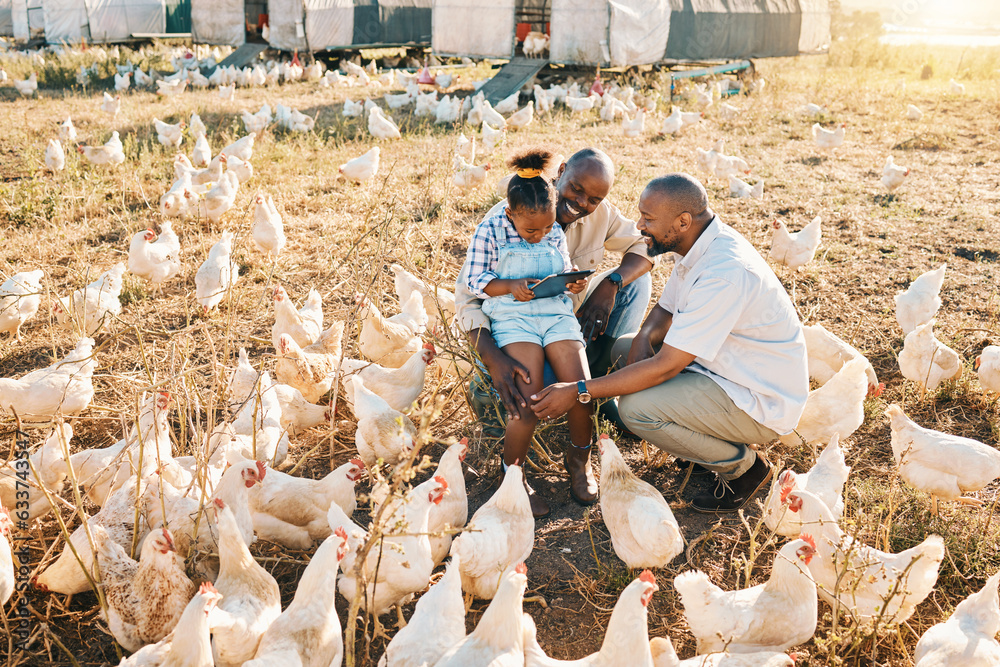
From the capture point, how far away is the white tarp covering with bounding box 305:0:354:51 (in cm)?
1667

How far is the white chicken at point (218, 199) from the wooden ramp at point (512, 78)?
7.76 metres

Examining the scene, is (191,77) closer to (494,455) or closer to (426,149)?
(426,149)

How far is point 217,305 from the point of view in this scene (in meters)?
4.58

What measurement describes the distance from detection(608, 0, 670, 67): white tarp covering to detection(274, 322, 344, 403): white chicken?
11459mm

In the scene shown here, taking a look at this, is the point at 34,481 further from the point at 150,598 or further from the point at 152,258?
the point at 152,258

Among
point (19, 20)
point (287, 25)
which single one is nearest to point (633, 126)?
point (287, 25)

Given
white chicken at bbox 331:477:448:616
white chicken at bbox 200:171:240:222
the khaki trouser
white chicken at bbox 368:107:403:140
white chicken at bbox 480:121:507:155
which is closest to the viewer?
white chicken at bbox 331:477:448:616

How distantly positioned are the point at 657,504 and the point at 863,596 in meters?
0.74

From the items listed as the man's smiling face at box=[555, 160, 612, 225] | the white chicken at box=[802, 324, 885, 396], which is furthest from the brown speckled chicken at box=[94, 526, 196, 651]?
the white chicken at box=[802, 324, 885, 396]

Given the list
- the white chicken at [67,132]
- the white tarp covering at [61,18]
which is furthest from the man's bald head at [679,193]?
the white tarp covering at [61,18]

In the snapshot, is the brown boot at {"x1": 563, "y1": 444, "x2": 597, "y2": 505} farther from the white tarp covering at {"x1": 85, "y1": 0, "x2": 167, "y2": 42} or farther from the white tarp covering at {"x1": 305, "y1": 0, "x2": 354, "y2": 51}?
the white tarp covering at {"x1": 85, "y1": 0, "x2": 167, "y2": 42}

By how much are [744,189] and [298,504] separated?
6.10 meters

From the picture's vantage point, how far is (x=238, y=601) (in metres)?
2.15

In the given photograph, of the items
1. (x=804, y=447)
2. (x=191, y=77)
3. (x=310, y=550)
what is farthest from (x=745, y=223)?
(x=191, y=77)
